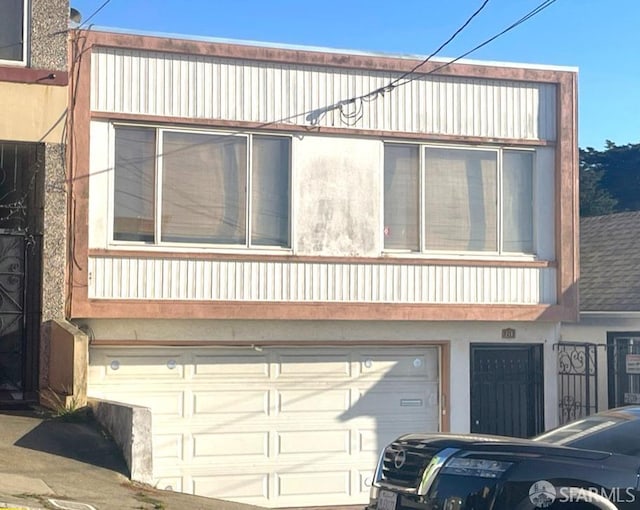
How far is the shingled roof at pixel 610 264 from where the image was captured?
1716 cm

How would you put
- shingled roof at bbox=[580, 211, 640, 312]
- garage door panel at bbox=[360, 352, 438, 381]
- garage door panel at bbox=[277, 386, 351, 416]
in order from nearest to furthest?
garage door panel at bbox=[277, 386, 351, 416]
garage door panel at bbox=[360, 352, 438, 381]
shingled roof at bbox=[580, 211, 640, 312]

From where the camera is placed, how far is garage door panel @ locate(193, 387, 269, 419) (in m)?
13.0

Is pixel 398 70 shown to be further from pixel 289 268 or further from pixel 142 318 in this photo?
pixel 142 318

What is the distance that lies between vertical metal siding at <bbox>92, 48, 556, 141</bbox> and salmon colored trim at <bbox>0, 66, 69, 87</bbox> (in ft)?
1.44

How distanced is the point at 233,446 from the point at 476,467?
6694mm

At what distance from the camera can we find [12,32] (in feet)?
40.7

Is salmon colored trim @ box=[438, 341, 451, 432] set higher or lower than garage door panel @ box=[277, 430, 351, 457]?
higher

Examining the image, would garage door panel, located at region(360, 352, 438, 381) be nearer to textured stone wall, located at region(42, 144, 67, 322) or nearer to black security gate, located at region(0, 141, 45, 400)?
textured stone wall, located at region(42, 144, 67, 322)

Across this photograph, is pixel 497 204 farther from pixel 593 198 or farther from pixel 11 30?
pixel 593 198

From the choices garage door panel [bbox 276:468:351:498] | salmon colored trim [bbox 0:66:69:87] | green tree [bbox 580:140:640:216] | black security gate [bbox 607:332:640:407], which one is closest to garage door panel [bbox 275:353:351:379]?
garage door panel [bbox 276:468:351:498]

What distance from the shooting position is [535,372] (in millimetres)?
14422

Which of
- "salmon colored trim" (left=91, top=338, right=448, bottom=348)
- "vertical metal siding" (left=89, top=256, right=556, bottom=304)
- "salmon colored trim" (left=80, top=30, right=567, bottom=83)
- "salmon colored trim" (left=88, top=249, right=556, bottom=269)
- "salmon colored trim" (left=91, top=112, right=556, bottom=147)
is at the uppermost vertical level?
"salmon colored trim" (left=80, top=30, right=567, bottom=83)

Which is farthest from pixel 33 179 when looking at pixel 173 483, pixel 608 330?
pixel 608 330

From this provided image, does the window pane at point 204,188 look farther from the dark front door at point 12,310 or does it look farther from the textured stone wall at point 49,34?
the dark front door at point 12,310
